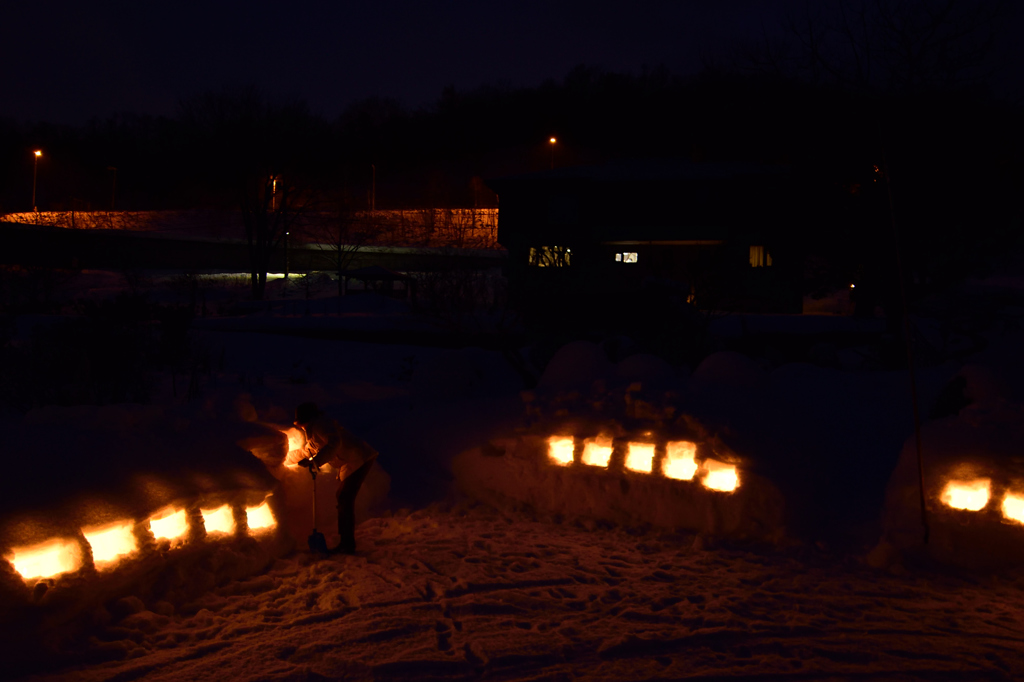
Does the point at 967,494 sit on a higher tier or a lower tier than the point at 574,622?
higher

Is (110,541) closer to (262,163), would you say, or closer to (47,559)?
(47,559)

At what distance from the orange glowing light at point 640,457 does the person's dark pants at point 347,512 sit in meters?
2.79

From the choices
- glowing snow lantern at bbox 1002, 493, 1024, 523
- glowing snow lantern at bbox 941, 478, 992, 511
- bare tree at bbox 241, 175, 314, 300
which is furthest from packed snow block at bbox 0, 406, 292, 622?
bare tree at bbox 241, 175, 314, 300

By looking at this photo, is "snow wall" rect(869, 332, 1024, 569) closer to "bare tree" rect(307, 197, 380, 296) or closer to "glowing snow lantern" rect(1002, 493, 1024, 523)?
"glowing snow lantern" rect(1002, 493, 1024, 523)

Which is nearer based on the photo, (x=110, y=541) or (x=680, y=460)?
(x=110, y=541)

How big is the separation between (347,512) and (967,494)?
17.5ft

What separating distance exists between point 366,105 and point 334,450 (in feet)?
236

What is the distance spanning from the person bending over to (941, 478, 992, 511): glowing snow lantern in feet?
16.5

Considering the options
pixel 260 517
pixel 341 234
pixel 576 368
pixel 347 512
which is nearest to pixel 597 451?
pixel 576 368

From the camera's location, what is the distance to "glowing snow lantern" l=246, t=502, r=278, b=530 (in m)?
6.13

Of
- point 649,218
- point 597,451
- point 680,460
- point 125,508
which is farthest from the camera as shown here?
point 649,218

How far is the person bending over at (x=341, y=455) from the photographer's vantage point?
21.6 ft

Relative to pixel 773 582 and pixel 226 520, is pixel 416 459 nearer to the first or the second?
pixel 226 520

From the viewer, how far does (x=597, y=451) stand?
8.02 meters
